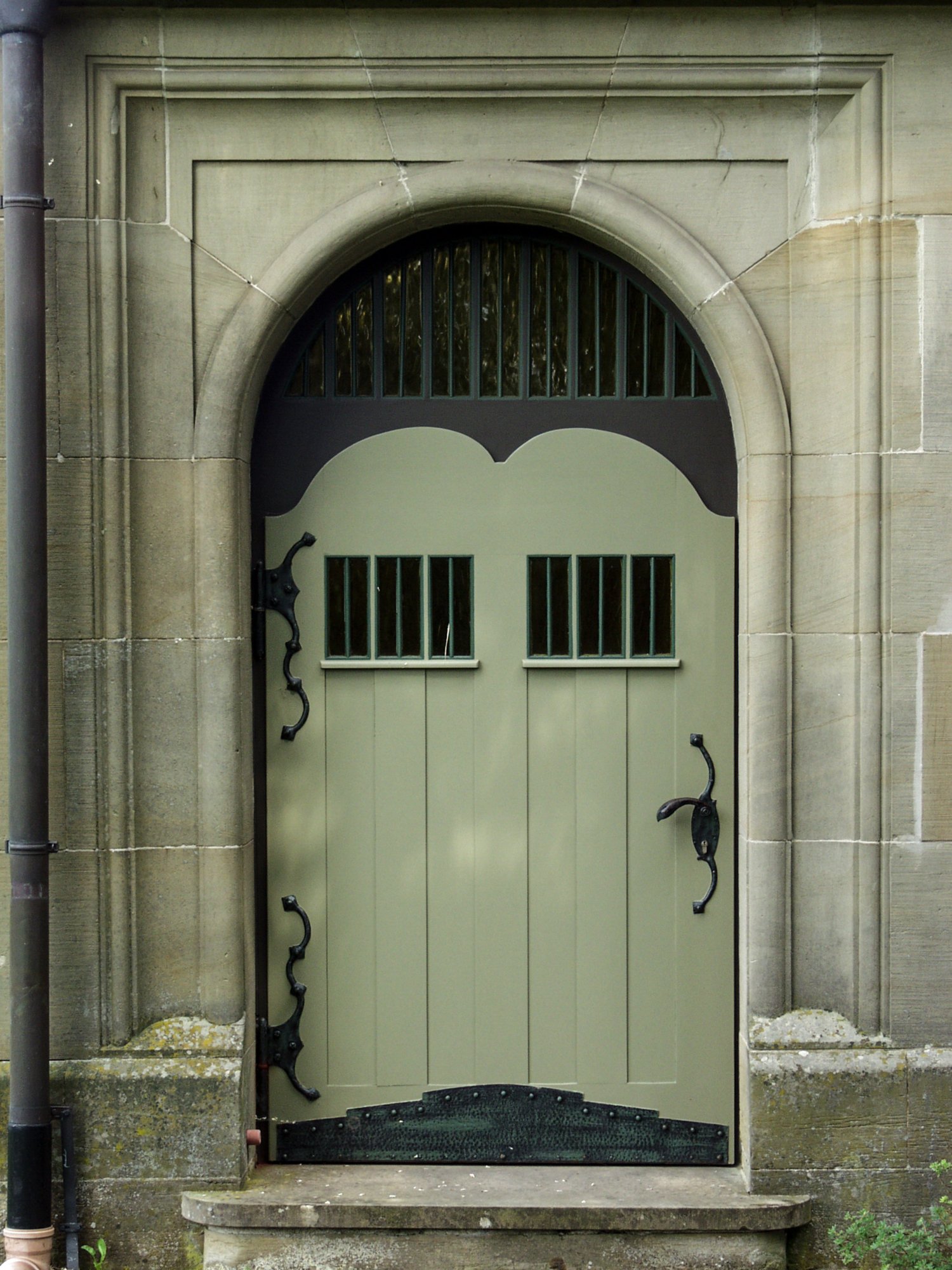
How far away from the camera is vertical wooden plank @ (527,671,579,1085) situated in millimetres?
4113

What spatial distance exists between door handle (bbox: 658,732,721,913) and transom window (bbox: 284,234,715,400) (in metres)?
1.36

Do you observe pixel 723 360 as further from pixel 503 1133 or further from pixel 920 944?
pixel 503 1133

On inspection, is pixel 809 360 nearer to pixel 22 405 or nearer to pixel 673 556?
pixel 673 556

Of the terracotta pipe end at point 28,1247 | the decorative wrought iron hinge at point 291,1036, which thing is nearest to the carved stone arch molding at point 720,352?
the decorative wrought iron hinge at point 291,1036

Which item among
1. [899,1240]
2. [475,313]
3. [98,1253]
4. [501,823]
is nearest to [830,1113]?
[899,1240]

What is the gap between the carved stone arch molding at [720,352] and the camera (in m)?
3.85

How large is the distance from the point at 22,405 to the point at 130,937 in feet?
5.97

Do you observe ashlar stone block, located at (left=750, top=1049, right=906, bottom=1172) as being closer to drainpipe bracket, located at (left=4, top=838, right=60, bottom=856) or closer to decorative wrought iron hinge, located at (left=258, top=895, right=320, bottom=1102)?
decorative wrought iron hinge, located at (left=258, top=895, right=320, bottom=1102)

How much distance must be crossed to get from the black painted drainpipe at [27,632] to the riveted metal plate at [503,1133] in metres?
0.90

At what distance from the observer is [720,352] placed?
3.93m

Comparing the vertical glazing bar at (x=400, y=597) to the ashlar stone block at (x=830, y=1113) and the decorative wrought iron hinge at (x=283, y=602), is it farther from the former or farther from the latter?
the ashlar stone block at (x=830, y=1113)

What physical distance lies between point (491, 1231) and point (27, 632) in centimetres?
250

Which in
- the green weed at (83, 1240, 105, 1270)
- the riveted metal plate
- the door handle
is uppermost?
the door handle

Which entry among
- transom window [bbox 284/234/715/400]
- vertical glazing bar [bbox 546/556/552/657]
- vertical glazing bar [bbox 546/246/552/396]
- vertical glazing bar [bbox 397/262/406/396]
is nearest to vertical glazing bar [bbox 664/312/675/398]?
transom window [bbox 284/234/715/400]
